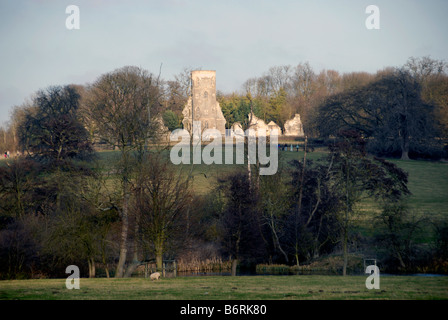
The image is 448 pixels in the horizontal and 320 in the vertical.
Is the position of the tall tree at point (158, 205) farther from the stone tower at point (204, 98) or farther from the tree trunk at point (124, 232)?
the stone tower at point (204, 98)

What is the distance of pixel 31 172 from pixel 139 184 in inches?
476

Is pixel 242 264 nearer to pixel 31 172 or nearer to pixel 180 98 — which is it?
pixel 31 172

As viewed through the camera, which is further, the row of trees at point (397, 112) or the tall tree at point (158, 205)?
the row of trees at point (397, 112)

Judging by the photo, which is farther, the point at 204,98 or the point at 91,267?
the point at 204,98

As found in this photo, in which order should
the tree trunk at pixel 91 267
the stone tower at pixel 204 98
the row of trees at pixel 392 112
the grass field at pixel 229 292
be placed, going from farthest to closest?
the stone tower at pixel 204 98 → the row of trees at pixel 392 112 → the tree trunk at pixel 91 267 → the grass field at pixel 229 292

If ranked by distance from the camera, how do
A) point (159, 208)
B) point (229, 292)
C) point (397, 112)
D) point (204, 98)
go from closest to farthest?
point (229, 292) < point (159, 208) < point (397, 112) < point (204, 98)

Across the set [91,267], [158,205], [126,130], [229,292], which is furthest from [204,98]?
Result: [229,292]

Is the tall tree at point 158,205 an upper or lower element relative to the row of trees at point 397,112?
lower

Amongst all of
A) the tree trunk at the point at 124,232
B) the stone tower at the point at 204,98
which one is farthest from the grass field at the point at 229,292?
the stone tower at the point at 204,98

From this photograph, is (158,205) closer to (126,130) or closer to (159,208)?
(159,208)

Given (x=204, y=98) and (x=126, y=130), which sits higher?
(x=204, y=98)

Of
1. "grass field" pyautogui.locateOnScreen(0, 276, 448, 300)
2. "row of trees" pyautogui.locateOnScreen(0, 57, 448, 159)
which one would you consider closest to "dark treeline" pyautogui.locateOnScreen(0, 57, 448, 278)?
"grass field" pyautogui.locateOnScreen(0, 276, 448, 300)

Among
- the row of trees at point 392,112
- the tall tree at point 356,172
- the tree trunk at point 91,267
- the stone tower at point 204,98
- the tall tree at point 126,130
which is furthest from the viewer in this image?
the stone tower at point 204,98
